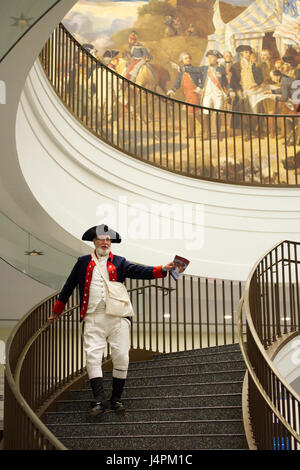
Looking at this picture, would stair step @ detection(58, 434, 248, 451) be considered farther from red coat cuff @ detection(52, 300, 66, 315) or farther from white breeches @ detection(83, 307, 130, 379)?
red coat cuff @ detection(52, 300, 66, 315)

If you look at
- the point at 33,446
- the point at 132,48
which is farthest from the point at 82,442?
the point at 132,48

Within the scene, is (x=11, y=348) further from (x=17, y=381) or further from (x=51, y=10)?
(x=51, y=10)

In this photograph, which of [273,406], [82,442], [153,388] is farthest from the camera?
[153,388]

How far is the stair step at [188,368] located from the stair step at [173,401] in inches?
41.1

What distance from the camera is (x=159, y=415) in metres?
7.04

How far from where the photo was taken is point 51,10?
6074 mm

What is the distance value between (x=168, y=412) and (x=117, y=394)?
56 centimetres

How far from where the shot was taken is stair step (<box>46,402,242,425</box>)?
273 inches

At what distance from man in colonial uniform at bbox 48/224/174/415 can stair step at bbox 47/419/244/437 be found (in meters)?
0.22

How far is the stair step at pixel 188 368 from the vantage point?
8523 millimetres

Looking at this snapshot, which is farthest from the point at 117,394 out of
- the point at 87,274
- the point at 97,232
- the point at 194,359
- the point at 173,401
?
the point at 194,359

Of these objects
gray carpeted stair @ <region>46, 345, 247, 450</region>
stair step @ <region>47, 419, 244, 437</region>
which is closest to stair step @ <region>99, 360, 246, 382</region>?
gray carpeted stair @ <region>46, 345, 247, 450</region>

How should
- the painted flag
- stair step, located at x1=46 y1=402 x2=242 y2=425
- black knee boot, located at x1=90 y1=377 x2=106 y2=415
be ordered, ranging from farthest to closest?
the painted flag
stair step, located at x1=46 y1=402 x2=242 y2=425
black knee boot, located at x1=90 y1=377 x2=106 y2=415

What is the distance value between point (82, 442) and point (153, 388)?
1.68 metres
